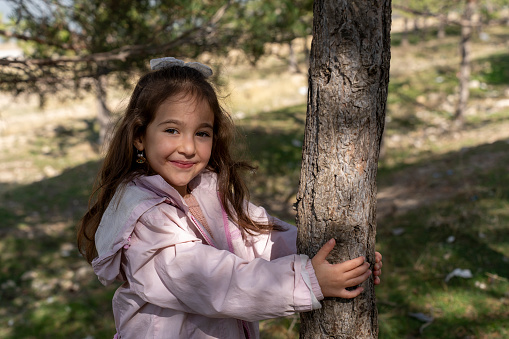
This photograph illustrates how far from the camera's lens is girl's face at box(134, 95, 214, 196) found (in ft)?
5.68

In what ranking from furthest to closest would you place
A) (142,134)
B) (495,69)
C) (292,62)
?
(292,62) < (495,69) < (142,134)

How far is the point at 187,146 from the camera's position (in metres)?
1.72

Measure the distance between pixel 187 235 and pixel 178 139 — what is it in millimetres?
405

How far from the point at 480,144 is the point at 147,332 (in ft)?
26.7

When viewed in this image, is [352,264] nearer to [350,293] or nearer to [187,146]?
[350,293]

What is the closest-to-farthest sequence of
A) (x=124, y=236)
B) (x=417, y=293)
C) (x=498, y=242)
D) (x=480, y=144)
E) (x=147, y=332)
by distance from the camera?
(x=124, y=236), (x=147, y=332), (x=417, y=293), (x=498, y=242), (x=480, y=144)

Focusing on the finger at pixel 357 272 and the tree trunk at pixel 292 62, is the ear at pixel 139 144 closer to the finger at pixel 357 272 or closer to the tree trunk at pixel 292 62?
the finger at pixel 357 272

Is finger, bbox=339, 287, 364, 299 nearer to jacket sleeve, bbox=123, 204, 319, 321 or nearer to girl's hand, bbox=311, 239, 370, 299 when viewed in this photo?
girl's hand, bbox=311, 239, 370, 299

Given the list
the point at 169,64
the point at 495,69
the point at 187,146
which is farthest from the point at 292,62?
the point at 187,146

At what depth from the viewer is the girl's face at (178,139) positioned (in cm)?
173

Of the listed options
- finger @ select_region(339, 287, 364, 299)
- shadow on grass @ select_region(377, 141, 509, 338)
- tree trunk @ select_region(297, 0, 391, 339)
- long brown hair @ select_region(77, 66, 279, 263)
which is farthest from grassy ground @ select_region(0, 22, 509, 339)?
finger @ select_region(339, 287, 364, 299)

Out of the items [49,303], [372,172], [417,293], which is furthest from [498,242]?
[49,303]

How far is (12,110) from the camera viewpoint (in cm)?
2075

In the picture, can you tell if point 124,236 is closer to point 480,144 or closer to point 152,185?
point 152,185
